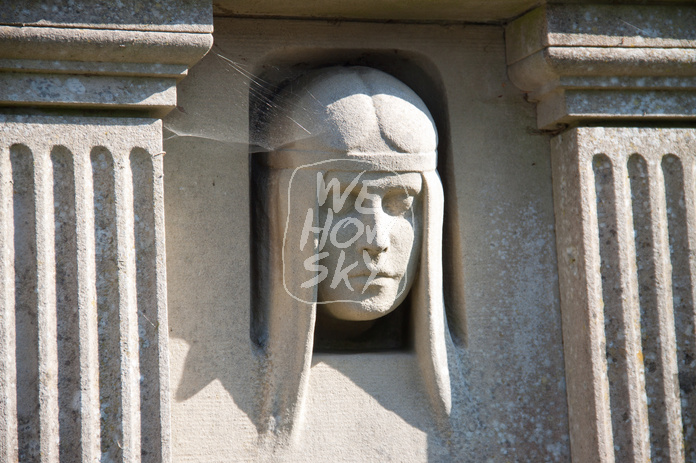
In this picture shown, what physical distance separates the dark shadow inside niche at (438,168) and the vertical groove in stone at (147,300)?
16.5 inches

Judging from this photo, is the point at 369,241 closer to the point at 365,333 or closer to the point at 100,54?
the point at 365,333

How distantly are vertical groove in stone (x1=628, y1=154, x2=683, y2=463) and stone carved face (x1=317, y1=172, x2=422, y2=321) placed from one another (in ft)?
2.29

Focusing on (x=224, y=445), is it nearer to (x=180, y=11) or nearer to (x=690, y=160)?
(x=180, y=11)

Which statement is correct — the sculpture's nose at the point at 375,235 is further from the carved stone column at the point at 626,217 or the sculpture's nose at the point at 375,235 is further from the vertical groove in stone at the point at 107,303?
the vertical groove in stone at the point at 107,303

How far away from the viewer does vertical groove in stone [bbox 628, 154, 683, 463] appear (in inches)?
103

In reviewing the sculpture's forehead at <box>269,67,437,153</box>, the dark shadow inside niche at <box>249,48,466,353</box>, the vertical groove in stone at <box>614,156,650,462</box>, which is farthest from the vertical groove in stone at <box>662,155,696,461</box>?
the sculpture's forehead at <box>269,67,437,153</box>

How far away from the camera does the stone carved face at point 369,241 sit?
2588mm

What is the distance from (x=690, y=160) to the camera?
2.69m

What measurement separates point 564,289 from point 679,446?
1.93ft

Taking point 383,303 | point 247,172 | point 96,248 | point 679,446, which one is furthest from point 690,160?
point 96,248

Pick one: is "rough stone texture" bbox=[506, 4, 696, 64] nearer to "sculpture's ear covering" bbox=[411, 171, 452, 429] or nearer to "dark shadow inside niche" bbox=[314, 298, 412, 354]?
"sculpture's ear covering" bbox=[411, 171, 452, 429]

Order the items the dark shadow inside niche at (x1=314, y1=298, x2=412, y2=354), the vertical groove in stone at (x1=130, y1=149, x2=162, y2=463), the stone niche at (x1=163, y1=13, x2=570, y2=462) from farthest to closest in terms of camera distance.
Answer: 1. the dark shadow inside niche at (x1=314, y1=298, x2=412, y2=354)
2. the stone niche at (x1=163, y1=13, x2=570, y2=462)
3. the vertical groove in stone at (x1=130, y1=149, x2=162, y2=463)

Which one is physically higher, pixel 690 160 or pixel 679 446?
pixel 690 160

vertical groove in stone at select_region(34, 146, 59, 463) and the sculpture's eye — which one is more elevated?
the sculpture's eye
